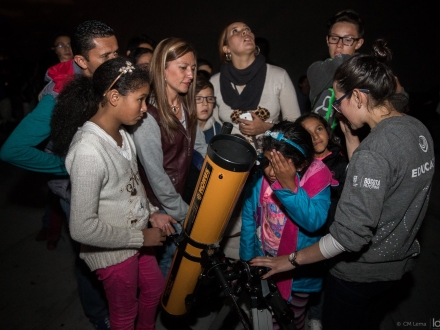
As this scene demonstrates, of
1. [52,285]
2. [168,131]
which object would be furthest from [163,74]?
[52,285]

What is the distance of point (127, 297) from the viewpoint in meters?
1.71

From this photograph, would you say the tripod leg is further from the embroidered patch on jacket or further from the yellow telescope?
the embroidered patch on jacket

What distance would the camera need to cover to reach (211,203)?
1374 millimetres

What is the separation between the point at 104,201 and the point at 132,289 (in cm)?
57

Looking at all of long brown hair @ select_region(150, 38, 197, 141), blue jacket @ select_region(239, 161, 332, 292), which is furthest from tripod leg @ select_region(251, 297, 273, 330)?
long brown hair @ select_region(150, 38, 197, 141)

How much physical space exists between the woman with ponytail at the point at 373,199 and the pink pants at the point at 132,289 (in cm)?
70

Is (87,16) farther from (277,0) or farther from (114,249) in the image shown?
(114,249)

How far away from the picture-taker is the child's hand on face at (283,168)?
1.43 metres

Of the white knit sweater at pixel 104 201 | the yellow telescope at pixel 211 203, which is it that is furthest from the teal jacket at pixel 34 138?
the yellow telescope at pixel 211 203

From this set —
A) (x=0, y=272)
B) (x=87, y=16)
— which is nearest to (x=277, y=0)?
(x=87, y=16)

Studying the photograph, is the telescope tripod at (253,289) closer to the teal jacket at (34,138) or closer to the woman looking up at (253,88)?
the teal jacket at (34,138)

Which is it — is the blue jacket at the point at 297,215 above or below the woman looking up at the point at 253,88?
below

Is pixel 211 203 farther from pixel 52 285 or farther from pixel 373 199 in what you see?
pixel 52 285

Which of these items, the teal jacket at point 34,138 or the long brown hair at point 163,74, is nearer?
the teal jacket at point 34,138
